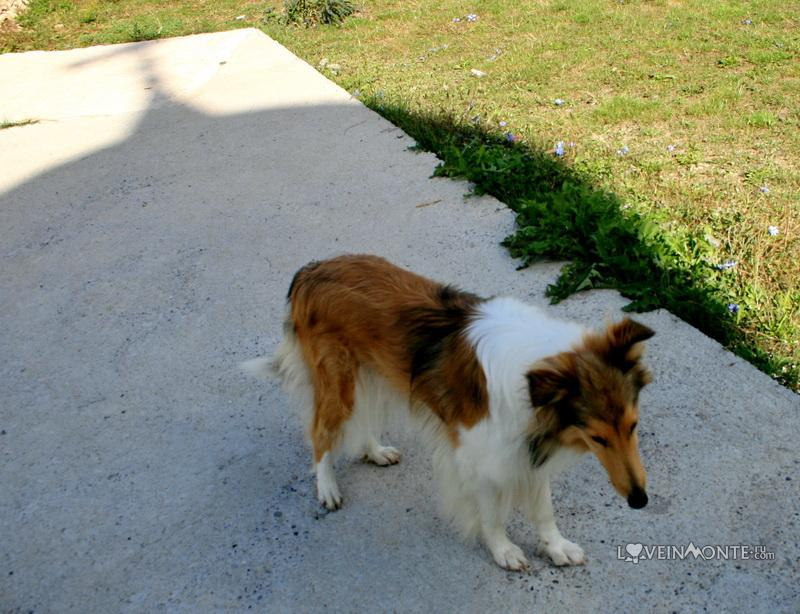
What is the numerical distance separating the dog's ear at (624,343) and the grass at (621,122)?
1.56 meters

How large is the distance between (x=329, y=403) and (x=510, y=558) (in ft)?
3.19

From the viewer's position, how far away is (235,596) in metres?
2.97

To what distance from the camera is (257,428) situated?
3820 millimetres

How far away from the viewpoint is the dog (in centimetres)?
243

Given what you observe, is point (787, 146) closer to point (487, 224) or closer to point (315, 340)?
point (487, 224)

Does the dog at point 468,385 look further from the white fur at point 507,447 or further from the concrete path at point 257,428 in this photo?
the concrete path at point 257,428

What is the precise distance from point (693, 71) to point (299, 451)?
5.89 metres

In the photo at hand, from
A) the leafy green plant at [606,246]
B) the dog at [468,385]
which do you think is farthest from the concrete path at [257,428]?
the dog at [468,385]

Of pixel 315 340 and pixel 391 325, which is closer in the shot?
pixel 391 325

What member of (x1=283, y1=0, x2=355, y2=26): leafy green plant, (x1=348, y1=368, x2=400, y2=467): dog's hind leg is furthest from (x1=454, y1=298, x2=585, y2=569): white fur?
(x1=283, y1=0, x2=355, y2=26): leafy green plant

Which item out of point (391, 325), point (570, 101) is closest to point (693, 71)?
point (570, 101)

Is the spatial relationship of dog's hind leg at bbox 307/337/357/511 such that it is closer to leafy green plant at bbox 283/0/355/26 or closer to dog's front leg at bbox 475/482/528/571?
dog's front leg at bbox 475/482/528/571

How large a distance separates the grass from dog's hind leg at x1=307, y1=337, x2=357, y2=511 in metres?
1.67

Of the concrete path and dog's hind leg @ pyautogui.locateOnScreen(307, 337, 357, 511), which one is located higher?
dog's hind leg @ pyautogui.locateOnScreen(307, 337, 357, 511)
